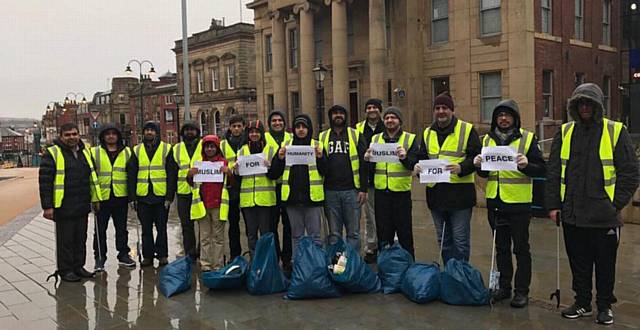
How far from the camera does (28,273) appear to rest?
7.98 m

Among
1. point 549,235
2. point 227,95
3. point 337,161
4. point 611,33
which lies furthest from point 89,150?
Answer: point 227,95

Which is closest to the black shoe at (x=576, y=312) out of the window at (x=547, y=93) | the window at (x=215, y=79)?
the window at (x=547, y=93)

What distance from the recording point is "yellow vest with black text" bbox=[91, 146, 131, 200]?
7.88m

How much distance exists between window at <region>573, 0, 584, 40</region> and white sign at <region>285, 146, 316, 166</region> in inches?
794

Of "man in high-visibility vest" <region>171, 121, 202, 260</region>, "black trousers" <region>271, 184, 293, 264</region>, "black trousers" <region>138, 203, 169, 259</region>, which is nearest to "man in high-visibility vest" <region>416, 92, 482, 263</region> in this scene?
"black trousers" <region>271, 184, 293, 264</region>

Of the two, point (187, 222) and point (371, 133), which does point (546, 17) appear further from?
point (187, 222)

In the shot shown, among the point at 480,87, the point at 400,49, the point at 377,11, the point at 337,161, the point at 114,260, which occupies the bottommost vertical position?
the point at 114,260

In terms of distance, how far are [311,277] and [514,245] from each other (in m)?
2.27

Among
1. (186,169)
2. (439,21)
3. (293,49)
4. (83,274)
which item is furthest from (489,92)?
(83,274)

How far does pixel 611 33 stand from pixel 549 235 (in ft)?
65.1

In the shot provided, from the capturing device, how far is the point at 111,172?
7953 mm

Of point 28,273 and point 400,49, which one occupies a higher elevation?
point 400,49

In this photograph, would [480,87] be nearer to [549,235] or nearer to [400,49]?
[400,49]

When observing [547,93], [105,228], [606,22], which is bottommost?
[105,228]
